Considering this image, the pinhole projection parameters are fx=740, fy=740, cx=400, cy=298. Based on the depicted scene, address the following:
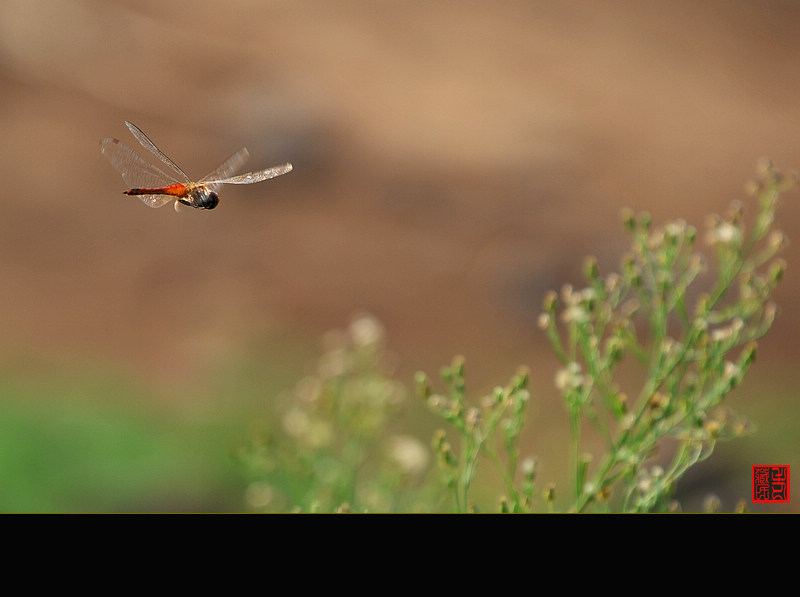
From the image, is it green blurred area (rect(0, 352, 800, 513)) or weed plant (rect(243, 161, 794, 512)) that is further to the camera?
green blurred area (rect(0, 352, 800, 513))

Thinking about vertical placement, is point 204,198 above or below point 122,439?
above

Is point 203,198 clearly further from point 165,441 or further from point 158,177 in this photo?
point 165,441

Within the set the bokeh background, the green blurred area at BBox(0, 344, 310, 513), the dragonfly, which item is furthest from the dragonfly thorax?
the bokeh background

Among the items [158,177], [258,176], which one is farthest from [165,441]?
[258,176]

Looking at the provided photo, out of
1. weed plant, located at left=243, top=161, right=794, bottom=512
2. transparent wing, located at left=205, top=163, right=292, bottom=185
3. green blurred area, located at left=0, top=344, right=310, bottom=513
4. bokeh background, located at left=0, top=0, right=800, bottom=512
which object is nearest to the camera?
transparent wing, located at left=205, top=163, right=292, bottom=185

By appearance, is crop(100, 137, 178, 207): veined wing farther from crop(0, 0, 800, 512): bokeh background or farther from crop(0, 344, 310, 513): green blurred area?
crop(0, 0, 800, 512): bokeh background

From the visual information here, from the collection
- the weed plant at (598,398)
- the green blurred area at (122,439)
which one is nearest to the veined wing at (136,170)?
the weed plant at (598,398)
